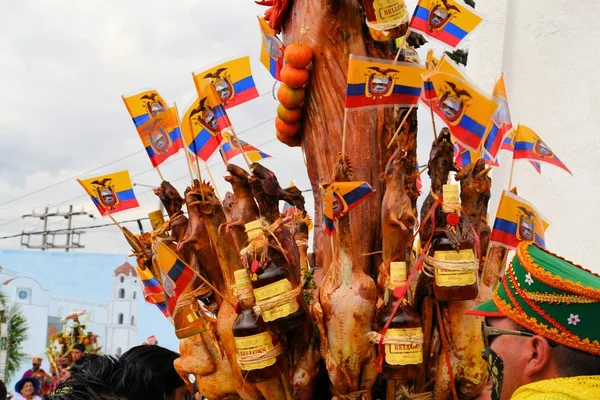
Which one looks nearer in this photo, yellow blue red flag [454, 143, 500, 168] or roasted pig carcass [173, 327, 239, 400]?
roasted pig carcass [173, 327, 239, 400]

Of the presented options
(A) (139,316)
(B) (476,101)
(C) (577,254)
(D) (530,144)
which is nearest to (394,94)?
(B) (476,101)

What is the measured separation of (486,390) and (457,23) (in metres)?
1.65

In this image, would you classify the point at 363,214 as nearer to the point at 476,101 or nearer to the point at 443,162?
the point at 443,162

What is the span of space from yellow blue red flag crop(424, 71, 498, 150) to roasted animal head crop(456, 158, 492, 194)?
20 centimetres

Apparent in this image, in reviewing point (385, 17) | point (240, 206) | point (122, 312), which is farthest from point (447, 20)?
point (122, 312)

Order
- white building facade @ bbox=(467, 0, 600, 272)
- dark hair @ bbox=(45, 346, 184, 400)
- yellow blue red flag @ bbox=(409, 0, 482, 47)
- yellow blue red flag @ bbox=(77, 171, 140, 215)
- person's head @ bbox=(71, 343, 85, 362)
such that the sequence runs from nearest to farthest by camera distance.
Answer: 1. dark hair @ bbox=(45, 346, 184, 400)
2. yellow blue red flag @ bbox=(409, 0, 482, 47)
3. yellow blue red flag @ bbox=(77, 171, 140, 215)
4. white building facade @ bbox=(467, 0, 600, 272)
5. person's head @ bbox=(71, 343, 85, 362)

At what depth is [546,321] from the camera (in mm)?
1929

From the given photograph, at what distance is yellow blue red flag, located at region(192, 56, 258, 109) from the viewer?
3.32m

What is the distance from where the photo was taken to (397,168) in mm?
2857

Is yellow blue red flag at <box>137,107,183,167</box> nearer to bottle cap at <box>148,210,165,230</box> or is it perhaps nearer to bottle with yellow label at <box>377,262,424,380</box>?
bottle cap at <box>148,210,165,230</box>

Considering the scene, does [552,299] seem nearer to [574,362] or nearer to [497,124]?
[574,362]

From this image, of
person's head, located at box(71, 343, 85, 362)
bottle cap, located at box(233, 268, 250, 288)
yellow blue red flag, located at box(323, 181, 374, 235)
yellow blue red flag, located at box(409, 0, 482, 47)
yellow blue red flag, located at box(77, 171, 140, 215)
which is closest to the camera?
yellow blue red flag, located at box(323, 181, 374, 235)

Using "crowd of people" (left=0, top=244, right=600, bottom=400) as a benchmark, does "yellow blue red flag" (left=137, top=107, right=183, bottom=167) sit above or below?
below

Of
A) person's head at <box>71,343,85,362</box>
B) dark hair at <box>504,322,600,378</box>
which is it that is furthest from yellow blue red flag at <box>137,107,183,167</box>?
person's head at <box>71,343,85,362</box>
